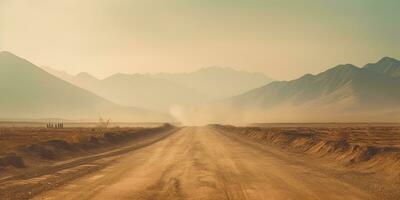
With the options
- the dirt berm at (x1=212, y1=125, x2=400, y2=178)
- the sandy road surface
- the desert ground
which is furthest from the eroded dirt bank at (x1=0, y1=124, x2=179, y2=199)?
the dirt berm at (x1=212, y1=125, x2=400, y2=178)

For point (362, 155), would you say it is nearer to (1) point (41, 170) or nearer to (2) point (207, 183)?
(2) point (207, 183)

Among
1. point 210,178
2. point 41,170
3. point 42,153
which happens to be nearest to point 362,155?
A: point 210,178

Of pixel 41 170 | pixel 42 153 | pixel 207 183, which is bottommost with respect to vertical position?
pixel 207 183

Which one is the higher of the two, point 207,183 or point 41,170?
point 41,170

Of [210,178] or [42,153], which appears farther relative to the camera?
[42,153]

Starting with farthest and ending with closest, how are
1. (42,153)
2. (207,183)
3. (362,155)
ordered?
(42,153) < (362,155) < (207,183)

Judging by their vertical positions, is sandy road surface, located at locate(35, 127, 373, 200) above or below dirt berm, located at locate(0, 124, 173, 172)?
below

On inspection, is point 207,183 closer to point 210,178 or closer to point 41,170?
point 210,178

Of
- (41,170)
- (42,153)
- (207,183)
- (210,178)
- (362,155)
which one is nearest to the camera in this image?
(207,183)

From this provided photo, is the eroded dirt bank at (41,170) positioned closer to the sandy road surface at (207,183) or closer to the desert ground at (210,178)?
the desert ground at (210,178)

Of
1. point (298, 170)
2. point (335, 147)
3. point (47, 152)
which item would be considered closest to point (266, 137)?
point (335, 147)

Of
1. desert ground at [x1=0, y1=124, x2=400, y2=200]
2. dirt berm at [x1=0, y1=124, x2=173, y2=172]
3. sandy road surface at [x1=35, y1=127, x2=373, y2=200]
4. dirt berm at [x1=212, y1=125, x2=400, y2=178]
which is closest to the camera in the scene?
sandy road surface at [x1=35, y1=127, x2=373, y2=200]

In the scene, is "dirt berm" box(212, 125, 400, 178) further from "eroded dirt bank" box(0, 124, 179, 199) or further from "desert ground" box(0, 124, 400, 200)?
"eroded dirt bank" box(0, 124, 179, 199)

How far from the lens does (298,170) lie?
23594mm
